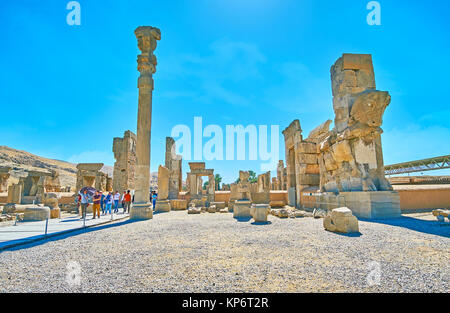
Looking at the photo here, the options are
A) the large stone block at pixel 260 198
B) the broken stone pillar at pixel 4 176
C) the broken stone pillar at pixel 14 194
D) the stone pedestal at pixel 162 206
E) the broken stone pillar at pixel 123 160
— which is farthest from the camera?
the broken stone pillar at pixel 4 176

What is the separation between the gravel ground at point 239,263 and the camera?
2281mm

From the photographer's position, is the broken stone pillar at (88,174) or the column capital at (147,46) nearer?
the column capital at (147,46)

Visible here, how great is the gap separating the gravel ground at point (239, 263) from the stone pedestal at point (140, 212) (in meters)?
3.74

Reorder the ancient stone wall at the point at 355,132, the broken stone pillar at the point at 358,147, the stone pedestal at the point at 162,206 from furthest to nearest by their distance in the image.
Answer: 1. the stone pedestal at the point at 162,206
2. the ancient stone wall at the point at 355,132
3. the broken stone pillar at the point at 358,147

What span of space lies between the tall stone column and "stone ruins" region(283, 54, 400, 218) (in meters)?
7.31

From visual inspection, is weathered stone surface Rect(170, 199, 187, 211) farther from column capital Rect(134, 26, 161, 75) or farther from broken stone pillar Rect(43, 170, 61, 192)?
broken stone pillar Rect(43, 170, 61, 192)

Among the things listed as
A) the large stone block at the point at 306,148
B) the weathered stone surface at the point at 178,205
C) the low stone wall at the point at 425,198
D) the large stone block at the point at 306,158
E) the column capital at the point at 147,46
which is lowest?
the weathered stone surface at the point at 178,205

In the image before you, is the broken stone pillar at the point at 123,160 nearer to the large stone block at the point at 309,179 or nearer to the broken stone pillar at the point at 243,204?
the broken stone pillar at the point at 243,204

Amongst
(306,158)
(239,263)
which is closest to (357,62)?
(306,158)

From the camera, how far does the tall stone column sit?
29.9 feet

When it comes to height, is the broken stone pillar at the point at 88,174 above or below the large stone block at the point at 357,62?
below

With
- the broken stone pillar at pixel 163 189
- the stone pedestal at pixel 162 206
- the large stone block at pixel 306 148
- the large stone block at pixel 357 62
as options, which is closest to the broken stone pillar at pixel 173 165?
the broken stone pillar at pixel 163 189

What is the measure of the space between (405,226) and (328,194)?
3.00 metres
